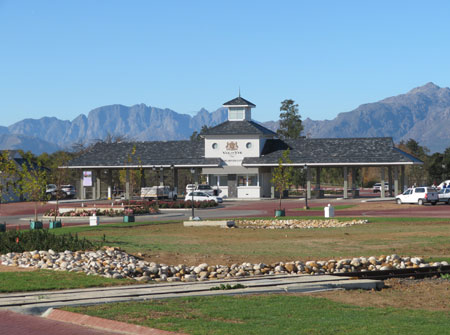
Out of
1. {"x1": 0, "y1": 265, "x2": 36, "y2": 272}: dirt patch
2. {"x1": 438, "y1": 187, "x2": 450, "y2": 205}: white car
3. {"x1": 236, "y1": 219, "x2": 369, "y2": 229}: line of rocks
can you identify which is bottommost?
{"x1": 0, "y1": 265, "x2": 36, "y2": 272}: dirt patch

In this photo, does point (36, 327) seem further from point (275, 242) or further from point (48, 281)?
A: point (275, 242)

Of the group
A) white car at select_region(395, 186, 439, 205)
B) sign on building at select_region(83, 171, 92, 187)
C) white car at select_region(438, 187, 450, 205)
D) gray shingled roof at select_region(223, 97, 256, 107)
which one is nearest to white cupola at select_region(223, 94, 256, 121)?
gray shingled roof at select_region(223, 97, 256, 107)

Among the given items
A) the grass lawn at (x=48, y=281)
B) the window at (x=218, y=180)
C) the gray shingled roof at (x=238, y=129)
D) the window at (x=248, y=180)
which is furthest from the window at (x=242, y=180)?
the grass lawn at (x=48, y=281)

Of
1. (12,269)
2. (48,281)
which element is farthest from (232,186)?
(48,281)

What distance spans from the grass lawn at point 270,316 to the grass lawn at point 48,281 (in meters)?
3.27

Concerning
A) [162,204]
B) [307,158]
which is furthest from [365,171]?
[162,204]

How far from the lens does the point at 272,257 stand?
2277cm

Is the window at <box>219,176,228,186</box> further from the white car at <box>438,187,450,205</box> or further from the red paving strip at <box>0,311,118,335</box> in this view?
the red paving strip at <box>0,311,118,335</box>

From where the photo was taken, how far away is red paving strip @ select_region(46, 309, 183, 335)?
38.4ft

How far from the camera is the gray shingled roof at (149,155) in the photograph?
80.5m

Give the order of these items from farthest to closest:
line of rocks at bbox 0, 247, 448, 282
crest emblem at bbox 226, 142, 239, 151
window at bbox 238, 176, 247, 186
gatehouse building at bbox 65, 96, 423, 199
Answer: crest emblem at bbox 226, 142, 239, 151 < window at bbox 238, 176, 247, 186 < gatehouse building at bbox 65, 96, 423, 199 < line of rocks at bbox 0, 247, 448, 282

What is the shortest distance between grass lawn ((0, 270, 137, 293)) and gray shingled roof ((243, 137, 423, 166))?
183 ft

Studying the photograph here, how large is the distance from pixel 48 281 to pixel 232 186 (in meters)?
61.6

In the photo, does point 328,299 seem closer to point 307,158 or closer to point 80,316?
point 80,316
